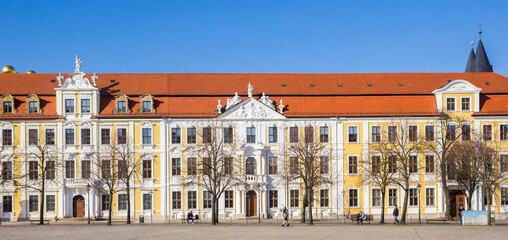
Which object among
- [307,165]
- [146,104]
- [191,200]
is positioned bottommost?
[191,200]

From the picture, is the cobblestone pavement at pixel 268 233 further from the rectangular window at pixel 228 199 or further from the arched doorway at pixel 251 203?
the rectangular window at pixel 228 199

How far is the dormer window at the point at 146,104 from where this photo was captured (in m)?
68.7

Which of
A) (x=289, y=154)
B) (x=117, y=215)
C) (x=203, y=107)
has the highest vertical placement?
(x=203, y=107)

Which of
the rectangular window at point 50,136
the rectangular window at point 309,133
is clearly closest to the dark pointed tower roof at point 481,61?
the rectangular window at point 309,133

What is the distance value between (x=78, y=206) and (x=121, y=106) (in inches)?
440

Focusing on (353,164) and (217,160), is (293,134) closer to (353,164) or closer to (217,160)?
(353,164)

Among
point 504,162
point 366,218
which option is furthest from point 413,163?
point 366,218

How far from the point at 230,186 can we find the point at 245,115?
843 centimetres

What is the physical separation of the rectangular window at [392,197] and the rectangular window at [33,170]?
3656 cm

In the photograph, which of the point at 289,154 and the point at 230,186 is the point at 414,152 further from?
the point at 230,186

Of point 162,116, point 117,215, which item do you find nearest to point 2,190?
point 117,215

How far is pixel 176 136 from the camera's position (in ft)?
226

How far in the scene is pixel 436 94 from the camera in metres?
70.0

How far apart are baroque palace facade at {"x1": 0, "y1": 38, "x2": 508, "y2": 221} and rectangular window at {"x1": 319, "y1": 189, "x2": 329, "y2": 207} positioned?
16 centimetres
